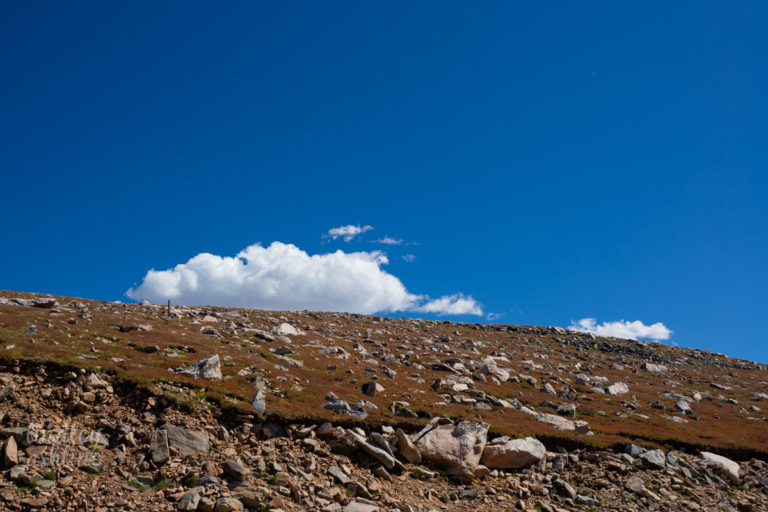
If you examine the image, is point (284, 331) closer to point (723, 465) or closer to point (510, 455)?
point (510, 455)

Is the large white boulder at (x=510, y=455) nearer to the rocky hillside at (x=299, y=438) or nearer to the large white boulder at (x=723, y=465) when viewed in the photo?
the rocky hillside at (x=299, y=438)

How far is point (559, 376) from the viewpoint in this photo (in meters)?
53.8

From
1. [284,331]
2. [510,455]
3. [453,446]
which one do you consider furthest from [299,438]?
[284,331]

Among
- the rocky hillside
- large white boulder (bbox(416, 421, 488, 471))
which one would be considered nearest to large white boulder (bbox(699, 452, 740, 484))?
the rocky hillside

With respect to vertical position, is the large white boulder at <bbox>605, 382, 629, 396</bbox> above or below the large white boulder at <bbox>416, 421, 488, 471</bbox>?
above

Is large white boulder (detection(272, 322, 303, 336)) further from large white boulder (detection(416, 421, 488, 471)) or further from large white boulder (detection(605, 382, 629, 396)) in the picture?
large white boulder (detection(605, 382, 629, 396))

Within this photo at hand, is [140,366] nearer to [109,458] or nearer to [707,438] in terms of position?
[109,458]

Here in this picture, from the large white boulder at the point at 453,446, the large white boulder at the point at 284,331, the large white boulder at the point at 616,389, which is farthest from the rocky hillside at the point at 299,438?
the large white boulder at the point at 284,331

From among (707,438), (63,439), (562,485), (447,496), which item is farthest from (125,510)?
(707,438)

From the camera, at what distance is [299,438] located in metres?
21.7

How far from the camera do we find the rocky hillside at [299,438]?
17.2 m

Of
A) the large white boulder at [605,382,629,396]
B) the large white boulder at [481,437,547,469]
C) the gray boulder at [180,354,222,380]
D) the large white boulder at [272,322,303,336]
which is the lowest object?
the large white boulder at [481,437,547,469]

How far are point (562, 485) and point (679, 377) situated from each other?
216 feet

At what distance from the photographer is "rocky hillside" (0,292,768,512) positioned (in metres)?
17.2
